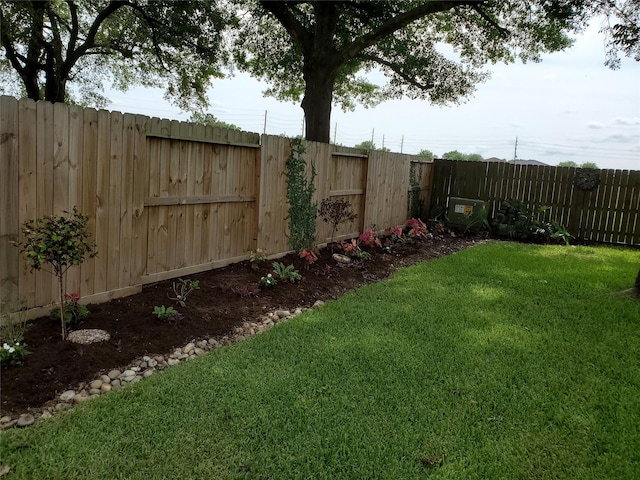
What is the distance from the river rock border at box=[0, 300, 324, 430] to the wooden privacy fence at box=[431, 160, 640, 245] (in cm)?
835

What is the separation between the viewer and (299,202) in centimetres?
641

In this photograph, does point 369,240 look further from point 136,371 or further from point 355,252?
point 136,371

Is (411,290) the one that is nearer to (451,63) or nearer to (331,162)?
(331,162)

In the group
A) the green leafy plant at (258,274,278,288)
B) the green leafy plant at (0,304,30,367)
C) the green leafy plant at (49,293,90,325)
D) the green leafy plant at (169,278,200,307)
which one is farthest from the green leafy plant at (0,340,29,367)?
the green leafy plant at (258,274,278,288)

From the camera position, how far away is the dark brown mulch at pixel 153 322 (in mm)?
2719

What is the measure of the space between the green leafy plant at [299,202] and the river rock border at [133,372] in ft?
7.61

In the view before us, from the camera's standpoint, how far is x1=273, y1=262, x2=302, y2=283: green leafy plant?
5.24 m

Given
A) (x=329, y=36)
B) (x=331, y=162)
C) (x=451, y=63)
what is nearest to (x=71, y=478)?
(x=331, y=162)

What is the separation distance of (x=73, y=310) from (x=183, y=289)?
3.44 feet

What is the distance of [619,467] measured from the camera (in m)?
2.21

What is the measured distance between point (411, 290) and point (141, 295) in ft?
9.62

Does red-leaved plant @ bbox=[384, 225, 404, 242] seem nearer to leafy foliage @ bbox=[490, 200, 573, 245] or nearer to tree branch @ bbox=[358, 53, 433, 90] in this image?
leafy foliage @ bbox=[490, 200, 573, 245]

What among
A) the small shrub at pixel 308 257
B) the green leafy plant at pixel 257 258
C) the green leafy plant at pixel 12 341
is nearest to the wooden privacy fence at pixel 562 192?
the small shrub at pixel 308 257

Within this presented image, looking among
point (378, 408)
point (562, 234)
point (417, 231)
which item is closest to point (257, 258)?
point (378, 408)
